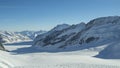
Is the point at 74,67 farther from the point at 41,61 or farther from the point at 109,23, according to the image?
the point at 109,23

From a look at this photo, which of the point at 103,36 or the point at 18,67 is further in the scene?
the point at 103,36

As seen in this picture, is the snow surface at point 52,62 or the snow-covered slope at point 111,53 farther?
the snow-covered slope at point 111,53

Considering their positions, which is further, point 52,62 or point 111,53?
point 111,53

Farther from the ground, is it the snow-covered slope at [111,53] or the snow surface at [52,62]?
the snow-covered slope at [111,53]

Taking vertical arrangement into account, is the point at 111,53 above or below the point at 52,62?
above

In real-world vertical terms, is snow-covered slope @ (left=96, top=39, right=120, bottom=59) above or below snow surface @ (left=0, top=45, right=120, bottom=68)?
above

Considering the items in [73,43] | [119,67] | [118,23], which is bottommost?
[119,67]

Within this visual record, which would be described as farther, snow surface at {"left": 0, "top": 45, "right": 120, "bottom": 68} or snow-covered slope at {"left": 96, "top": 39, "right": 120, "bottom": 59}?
snow-covered slope at {"left": 96, "top": 39, "right": 120, "bottom": 59}

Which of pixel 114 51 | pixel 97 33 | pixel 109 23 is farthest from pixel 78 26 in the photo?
pixel 114 51

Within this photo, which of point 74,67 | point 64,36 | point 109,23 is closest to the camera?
point 74,67

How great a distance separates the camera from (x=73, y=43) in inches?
4934

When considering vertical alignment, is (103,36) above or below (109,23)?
below

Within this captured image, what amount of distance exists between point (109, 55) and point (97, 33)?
59.9 metres

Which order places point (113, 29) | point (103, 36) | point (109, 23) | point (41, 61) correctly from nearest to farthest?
1. point (41, 61)
2. point (103, 36)
3. point (113, 29)
4. point (109, 23)
